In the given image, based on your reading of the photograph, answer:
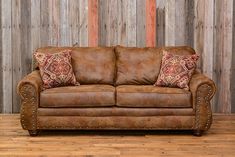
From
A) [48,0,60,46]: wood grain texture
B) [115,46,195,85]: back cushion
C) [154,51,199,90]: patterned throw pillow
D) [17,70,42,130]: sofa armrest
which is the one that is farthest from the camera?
[48,0,60,46]: wood grain texture

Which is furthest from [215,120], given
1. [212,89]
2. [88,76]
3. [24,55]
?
[24,55]

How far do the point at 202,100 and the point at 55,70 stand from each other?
1731 millimetres

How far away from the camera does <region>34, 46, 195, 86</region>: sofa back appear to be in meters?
5.57

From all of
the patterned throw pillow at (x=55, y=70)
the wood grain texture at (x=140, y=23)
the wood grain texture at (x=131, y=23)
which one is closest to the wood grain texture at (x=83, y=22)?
the wood grain texture at (x=131, y=23)

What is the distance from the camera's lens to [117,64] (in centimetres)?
570

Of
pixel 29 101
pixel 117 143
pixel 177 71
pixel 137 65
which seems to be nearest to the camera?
pixel 117 143

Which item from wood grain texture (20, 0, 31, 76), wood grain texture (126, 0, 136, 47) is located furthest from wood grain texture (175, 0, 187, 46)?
wood grain texture (20, 0, 31, 76)

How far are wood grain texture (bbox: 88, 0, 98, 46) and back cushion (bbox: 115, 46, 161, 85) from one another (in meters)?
0.56

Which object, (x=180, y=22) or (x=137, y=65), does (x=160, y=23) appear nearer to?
(x=180, y=22)

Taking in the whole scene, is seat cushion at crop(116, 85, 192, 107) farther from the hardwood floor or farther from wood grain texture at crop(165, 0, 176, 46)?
wood grain texture at crop(165, 0, 176, 46)

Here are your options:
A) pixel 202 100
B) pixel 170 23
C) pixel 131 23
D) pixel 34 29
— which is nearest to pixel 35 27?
pixel 34 29

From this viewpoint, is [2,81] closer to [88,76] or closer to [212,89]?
[88,76]

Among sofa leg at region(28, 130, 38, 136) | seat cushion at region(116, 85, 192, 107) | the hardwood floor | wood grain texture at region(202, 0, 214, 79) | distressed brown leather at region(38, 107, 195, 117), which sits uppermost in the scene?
wood grain texture at region(202, 0, 214, 79)

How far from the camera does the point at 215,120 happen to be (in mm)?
5832
